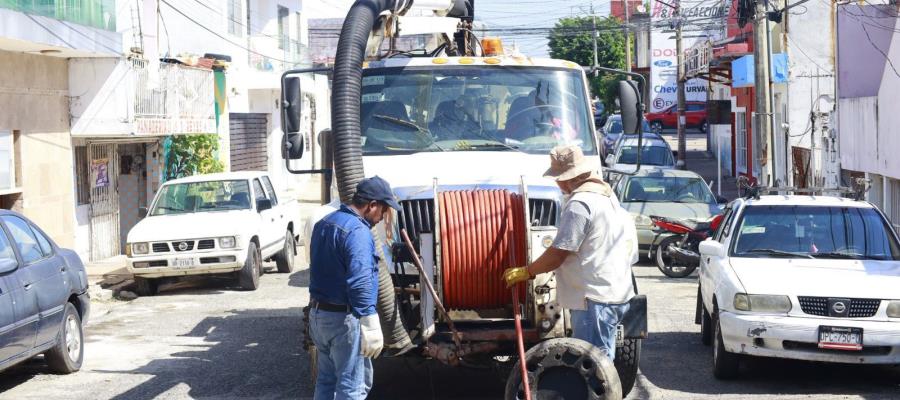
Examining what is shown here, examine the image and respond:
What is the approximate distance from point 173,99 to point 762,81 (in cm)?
1174

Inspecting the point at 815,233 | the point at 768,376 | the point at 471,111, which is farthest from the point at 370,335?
the point at 815,233

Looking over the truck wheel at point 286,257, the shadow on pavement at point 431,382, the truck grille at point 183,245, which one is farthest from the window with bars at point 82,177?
the shadow on pavement at point 431,382

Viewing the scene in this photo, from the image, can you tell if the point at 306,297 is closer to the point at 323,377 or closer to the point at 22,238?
the point at 22,238

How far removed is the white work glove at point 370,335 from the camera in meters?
7.06

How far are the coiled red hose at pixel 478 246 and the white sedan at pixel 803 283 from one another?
250 centimetres

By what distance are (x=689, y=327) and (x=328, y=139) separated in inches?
181

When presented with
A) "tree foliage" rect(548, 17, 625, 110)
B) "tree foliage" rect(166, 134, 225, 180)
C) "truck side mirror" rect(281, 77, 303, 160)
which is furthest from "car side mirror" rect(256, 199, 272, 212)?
"tree foliage" rect(548, 17, 625, 110)

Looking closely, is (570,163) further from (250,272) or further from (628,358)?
(250,272)

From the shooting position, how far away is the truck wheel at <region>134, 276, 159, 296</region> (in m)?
17.3

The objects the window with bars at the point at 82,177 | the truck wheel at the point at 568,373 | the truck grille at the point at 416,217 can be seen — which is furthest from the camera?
the window with bars at the point at 82,177

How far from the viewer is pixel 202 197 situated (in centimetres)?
1834

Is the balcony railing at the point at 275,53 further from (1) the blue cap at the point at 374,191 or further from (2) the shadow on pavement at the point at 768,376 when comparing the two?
(1) the blue cap at the point at 374,191

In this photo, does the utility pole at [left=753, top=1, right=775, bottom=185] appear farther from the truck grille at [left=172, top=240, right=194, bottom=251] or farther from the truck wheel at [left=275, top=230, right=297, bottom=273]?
the truck grille at [left=172, top=240, right=194, bottom=251]

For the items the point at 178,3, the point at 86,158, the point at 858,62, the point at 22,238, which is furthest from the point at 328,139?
the point at 178,3
